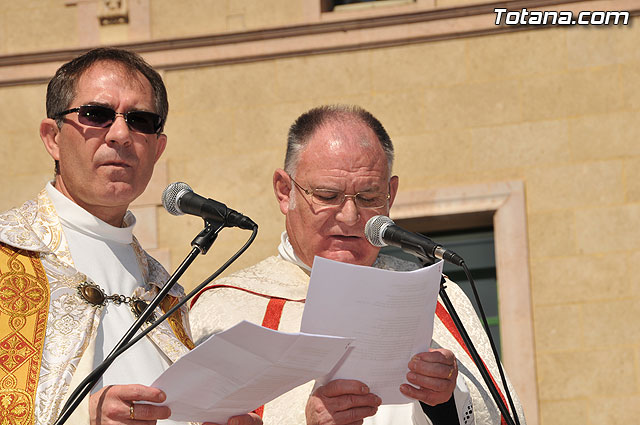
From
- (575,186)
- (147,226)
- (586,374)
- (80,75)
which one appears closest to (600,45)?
(575,186)

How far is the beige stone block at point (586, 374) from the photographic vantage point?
7715 millimetres

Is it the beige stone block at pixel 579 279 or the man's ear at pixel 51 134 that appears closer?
the man's ear at pixel 51 134

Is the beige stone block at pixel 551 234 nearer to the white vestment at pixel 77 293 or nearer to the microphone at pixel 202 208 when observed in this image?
the white vestment at pixel 77 293

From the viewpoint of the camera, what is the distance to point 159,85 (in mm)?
4543

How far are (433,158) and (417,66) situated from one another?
65 centimetres

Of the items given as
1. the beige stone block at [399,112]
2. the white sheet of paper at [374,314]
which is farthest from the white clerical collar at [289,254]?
the beige stone block at [399,112]

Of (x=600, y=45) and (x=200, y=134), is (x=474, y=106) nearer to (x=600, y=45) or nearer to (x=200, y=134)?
(x=600, y=45)

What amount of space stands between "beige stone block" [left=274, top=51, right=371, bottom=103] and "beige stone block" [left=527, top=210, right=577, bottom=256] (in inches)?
57.0

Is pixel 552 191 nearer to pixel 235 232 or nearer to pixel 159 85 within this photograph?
pixel 235 232

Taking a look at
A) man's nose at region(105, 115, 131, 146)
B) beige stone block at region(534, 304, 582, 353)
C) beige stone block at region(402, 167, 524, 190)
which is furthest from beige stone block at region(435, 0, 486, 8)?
man's nose at region(105, 115, 131, 146)

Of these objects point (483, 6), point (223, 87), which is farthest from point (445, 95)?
point (223, 87)

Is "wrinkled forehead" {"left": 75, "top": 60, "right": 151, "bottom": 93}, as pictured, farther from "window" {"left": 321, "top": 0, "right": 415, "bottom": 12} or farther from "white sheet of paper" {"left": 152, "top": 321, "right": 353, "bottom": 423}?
"window" {"left": 321, "top": 0, "right": 415, "bottom": 12}

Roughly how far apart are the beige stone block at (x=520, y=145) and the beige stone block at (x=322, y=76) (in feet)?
2.84

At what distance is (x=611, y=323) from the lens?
7820 millimetres
